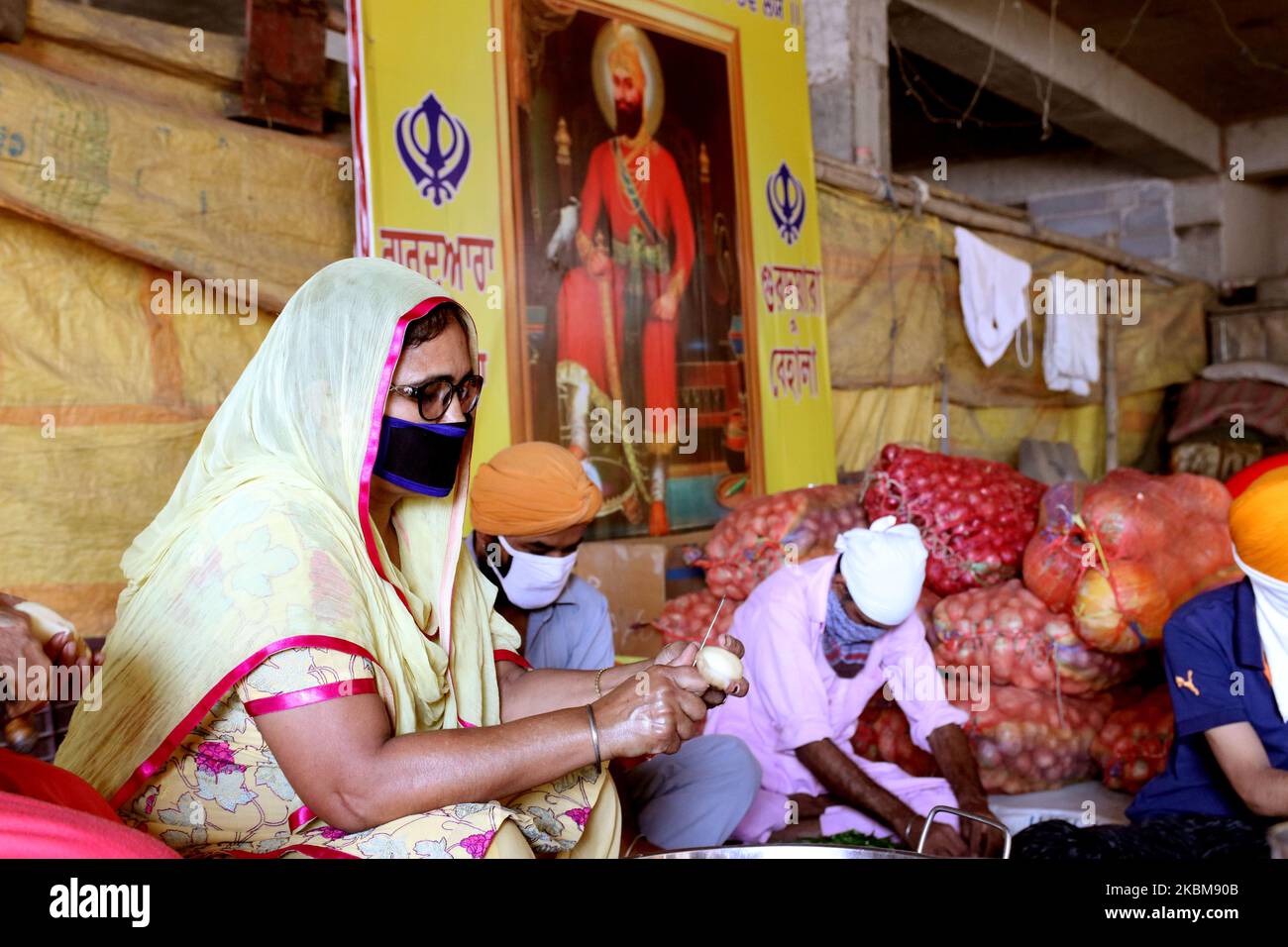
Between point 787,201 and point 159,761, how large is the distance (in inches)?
172

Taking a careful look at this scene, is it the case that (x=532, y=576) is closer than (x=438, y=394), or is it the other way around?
(x=438, y=394)

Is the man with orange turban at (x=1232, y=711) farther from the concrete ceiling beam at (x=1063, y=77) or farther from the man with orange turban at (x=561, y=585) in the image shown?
the concrete ceiling beam at (x=1063, y=77)

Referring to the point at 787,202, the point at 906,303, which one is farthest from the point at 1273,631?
the point at 906,303

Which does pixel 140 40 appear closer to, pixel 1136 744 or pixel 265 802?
pixel 265 802

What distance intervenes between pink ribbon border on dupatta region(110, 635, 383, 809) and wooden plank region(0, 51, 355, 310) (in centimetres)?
179

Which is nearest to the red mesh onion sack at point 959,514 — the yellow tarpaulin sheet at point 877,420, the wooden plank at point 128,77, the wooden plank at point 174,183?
the wooden plank at point 174,183

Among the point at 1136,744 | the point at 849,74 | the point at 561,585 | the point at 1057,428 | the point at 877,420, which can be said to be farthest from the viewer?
the point at 1057,428

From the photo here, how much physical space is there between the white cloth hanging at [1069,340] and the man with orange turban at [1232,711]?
543 centimetres

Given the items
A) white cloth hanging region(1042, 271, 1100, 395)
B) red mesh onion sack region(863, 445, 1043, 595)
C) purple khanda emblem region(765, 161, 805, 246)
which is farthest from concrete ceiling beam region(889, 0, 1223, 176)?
red mesh onion sack region(863, 445, 1043, 595)

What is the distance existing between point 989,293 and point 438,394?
19.1 feet

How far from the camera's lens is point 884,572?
288cm

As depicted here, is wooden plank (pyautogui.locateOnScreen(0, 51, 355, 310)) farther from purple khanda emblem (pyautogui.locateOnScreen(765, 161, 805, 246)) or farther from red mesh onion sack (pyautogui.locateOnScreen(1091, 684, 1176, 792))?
red mesh onion sack (pyautogui.locateOnScreen(1091, 684, 1176, 792))
